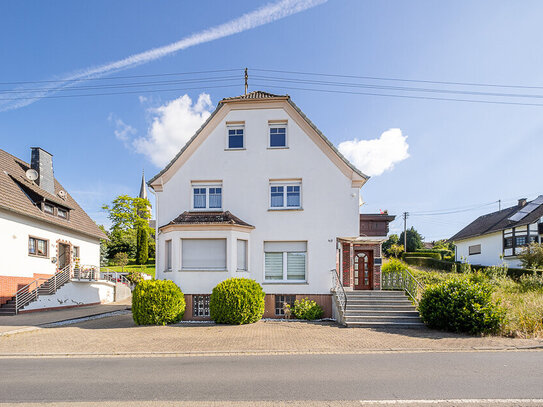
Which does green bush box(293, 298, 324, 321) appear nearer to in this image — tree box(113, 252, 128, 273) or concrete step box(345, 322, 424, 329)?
concrete step box(345, 322, 424, 329)

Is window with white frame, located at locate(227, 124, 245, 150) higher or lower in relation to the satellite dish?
higher

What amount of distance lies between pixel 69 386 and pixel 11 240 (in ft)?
52.8

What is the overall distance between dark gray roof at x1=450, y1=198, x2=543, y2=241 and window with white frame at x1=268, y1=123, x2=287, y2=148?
2948 cm

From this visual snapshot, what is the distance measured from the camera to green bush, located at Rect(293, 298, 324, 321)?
15.8 metres

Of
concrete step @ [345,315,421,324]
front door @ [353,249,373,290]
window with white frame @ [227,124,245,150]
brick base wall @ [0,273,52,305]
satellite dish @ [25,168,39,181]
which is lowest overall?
concrete step @ [345,315,421,324]

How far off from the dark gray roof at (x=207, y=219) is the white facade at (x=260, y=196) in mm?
248

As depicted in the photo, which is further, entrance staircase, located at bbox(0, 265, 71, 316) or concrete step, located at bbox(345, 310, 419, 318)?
entrance staircase, located at bbox(0, 265, 71, 316)

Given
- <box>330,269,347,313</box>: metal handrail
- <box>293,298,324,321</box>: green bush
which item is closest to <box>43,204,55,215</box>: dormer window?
<box>293,298,324,321</box>: green bush

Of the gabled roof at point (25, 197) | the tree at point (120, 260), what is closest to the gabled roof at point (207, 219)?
the gabled roof at point (25, 197)

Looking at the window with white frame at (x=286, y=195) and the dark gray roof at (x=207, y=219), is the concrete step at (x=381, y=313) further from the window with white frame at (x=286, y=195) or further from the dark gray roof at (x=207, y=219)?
the dark gray roof at (x=207, y=219)

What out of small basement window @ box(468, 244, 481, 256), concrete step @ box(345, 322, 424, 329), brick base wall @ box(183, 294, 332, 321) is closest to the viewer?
concrete step @ box(345, 322, 424, 329)

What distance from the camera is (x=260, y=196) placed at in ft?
55.4

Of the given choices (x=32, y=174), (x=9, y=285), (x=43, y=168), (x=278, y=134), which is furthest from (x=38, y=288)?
(x=278, y=134)

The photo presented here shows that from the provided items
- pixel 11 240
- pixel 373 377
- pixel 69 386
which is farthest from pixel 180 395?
pixel 11 240
